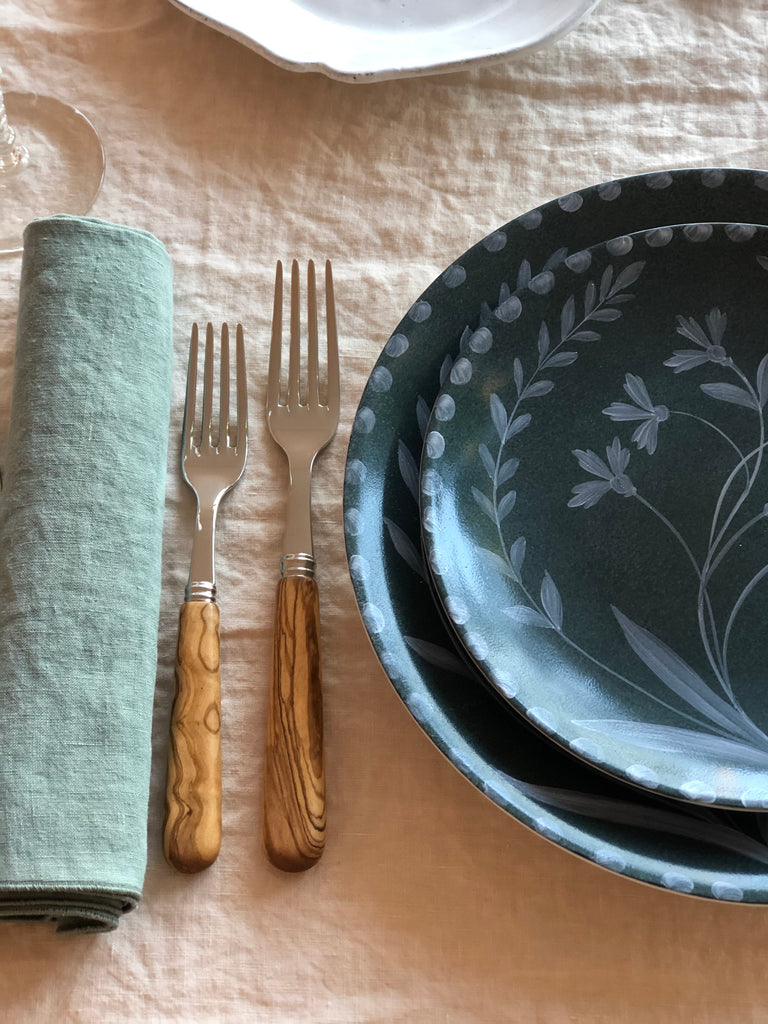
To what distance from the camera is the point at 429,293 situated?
21.9 inches

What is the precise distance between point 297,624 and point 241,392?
0.16 meters

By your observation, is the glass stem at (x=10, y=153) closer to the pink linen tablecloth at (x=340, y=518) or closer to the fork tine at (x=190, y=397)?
the pink linen tablecloth at (x=340, y=518)

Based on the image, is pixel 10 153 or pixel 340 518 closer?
pixel 340 518

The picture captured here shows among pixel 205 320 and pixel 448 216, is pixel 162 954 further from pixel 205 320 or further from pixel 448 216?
pixel 448 216

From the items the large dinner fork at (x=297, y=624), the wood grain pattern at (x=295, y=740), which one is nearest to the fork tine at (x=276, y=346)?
the large dinner fork at (x=297, y=624)

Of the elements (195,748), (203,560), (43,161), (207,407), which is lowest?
(195,748)

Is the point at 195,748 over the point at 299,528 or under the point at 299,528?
under

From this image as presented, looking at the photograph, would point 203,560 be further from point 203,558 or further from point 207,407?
point 207,407

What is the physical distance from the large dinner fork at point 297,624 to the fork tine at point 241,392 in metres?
0.02

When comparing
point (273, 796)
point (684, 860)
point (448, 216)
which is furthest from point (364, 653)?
point (448, 216)

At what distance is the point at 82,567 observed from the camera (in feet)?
1.69

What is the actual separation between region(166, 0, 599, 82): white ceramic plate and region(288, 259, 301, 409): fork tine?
16 centimetres

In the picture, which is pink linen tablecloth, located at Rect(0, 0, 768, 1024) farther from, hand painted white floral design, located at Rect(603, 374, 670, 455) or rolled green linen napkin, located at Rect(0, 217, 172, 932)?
hand painted white floral design, located at Rect(603, 374, 670, 455)

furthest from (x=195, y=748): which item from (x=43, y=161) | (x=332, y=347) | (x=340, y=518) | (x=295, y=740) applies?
(x=43, y=161)
